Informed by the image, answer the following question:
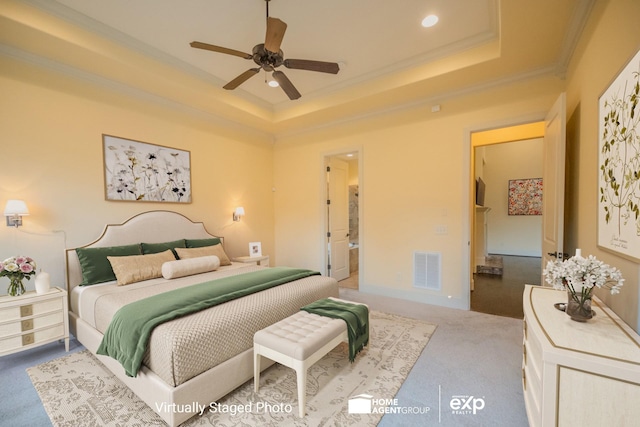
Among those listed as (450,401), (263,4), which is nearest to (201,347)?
(450,401)

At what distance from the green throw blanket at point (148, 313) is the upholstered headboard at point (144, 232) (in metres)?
1.48

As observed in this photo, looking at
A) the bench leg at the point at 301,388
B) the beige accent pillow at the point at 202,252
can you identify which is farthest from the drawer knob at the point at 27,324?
the bench leg at the point at 301,388

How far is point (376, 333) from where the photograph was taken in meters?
2.91

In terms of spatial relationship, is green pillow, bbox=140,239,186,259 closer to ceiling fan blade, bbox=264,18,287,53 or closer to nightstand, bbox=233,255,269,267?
nightstand, bbox=233,255,269,267

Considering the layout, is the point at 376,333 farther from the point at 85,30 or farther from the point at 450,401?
the point at 85,30

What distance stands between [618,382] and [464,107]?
3.40 metres

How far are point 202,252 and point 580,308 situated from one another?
371cm

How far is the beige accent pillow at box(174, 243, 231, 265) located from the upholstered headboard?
0.41 meters

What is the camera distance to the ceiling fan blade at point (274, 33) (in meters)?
1.99

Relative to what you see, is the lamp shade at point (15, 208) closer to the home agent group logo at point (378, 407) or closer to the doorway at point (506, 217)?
the home agent group logo at point (378, 407)

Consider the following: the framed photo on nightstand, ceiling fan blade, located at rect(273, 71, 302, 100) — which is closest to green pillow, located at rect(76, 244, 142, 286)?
the framed photo on nightstand

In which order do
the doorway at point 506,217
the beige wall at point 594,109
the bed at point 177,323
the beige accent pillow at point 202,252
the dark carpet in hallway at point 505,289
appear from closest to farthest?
the beige wall at point 594,109, the bed at point 177,323, the beige accent pillow at point 202,252, the dark carpet in hallway at point 505,289, the doorway at point 506,217

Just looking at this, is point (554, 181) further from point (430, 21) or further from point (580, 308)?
point (430, 21)

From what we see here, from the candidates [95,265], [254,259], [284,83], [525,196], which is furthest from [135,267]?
[525,196]
